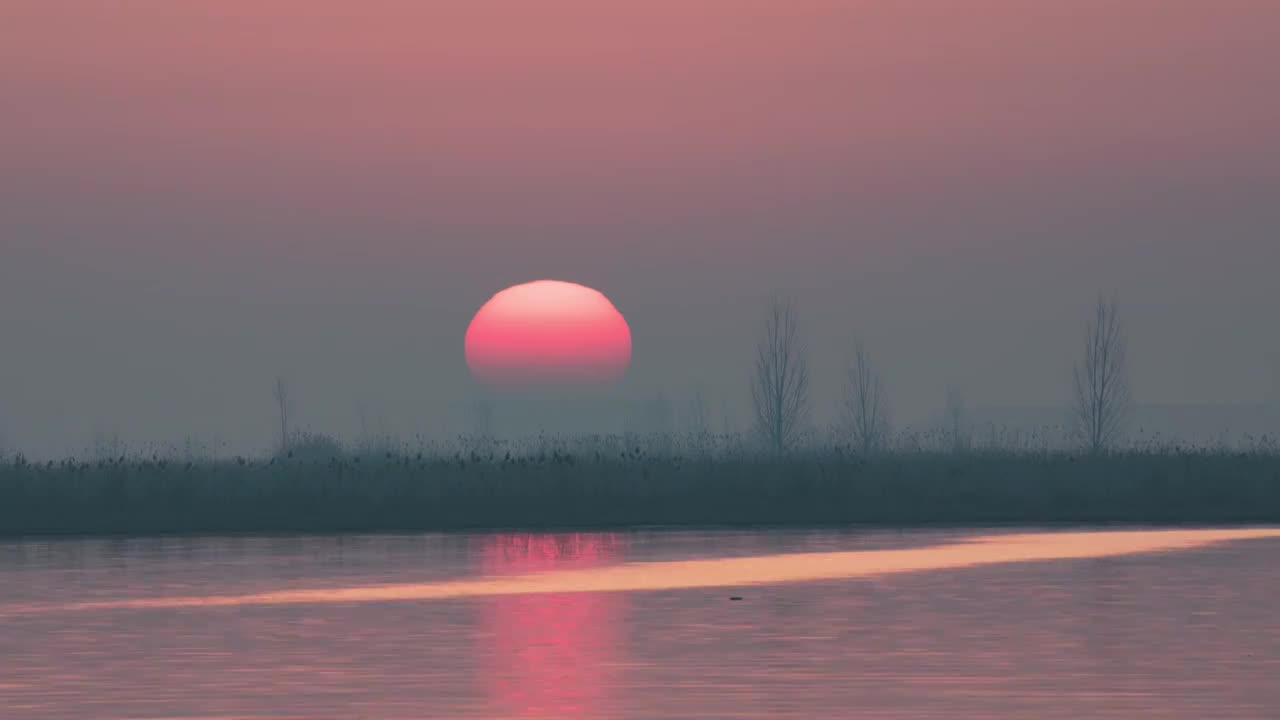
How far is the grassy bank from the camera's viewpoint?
55406mm

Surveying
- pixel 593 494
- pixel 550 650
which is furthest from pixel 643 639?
pixel 593 494

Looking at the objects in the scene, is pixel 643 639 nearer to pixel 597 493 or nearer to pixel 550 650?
pixel 550 650

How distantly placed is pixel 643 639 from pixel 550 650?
4.50 ft

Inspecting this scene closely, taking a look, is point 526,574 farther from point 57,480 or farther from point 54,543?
point 57,480

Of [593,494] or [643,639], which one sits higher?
[593,494]

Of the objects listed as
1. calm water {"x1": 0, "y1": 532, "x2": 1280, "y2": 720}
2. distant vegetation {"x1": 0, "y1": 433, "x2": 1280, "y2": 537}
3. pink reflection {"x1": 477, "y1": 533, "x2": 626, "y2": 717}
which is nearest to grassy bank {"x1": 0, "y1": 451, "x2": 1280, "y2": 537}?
distant vegetation {"x1": 0, "y1": 433, "x2": 1280, "y2": 537}

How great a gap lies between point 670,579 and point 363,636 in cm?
962

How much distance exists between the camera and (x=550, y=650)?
22859 mm

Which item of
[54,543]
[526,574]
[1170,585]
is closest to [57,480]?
[54,543]

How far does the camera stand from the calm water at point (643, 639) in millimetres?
18688

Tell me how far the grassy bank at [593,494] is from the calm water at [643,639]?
1629 centimetres

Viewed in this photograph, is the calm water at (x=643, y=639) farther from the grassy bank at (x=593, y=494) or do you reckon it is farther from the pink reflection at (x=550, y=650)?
the grassy bank at (x=593, y=494)

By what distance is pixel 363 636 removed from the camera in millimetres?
24484

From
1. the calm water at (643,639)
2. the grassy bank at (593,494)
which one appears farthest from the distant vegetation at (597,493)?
the calm water at (643,639)
